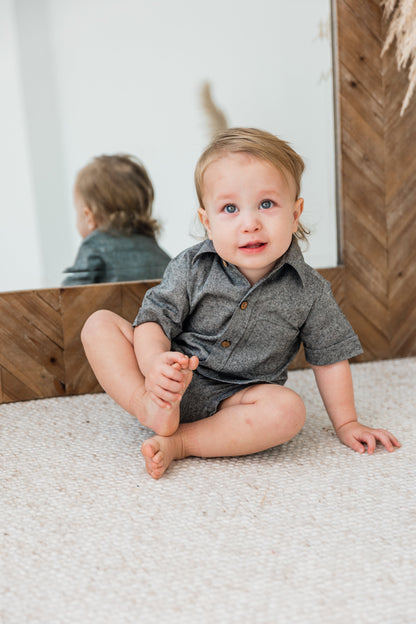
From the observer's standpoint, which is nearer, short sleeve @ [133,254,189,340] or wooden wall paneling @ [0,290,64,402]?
short sleeve @ [133,254,189,340]

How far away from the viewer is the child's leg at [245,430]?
891 millimetres

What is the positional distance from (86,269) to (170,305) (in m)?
0.41

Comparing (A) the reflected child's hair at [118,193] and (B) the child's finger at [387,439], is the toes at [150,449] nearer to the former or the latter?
(B) the child's finger at [387,439]

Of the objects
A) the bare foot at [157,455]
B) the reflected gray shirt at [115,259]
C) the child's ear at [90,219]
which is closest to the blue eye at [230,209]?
the bare foot at [157,455]

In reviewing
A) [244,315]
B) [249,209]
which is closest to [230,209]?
[249,209]

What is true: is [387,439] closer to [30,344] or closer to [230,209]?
[230,209]

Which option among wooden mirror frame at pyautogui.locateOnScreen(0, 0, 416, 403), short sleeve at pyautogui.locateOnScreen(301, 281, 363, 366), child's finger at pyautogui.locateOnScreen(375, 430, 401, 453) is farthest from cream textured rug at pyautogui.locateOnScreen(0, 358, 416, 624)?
wooden mirror frame at pyautogui.locateOnScreen(0, 0, 416, 403)

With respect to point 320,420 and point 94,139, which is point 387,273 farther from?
point 94,139

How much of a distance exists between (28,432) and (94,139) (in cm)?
70

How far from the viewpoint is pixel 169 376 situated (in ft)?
2.68

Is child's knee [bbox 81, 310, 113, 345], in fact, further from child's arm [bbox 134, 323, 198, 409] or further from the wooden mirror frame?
the wooden mirror frame

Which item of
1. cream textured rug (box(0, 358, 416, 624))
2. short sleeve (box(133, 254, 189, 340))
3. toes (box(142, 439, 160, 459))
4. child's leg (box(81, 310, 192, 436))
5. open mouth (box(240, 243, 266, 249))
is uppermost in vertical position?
open mouth (box(240, 243, 266, 249))

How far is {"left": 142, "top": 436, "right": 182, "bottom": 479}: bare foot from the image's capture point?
0.84m

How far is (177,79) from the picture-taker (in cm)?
143
